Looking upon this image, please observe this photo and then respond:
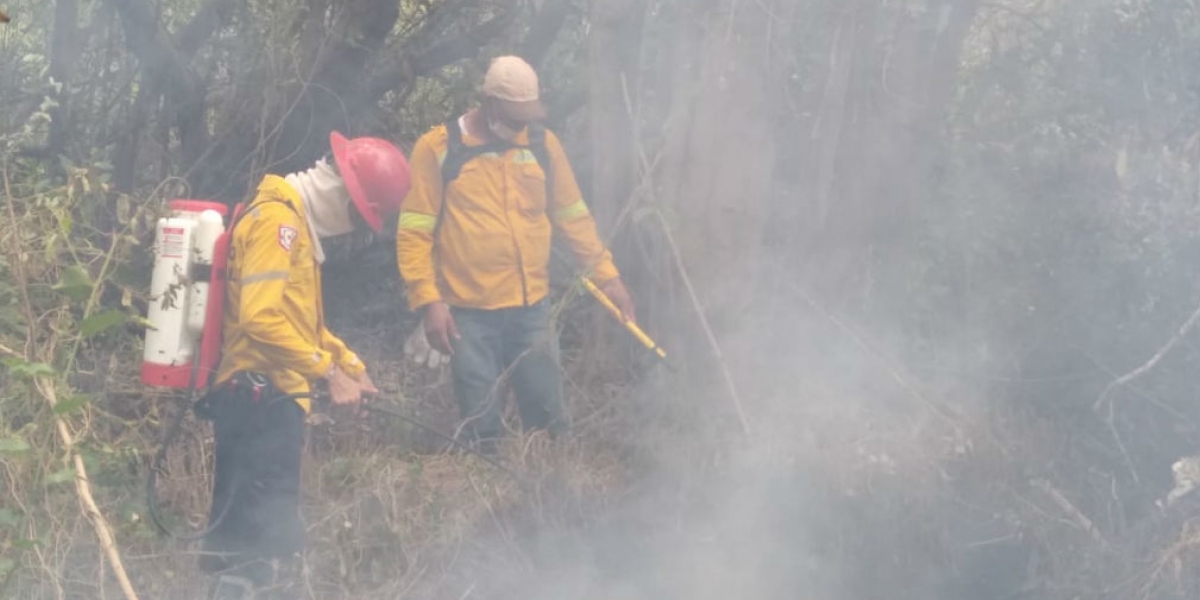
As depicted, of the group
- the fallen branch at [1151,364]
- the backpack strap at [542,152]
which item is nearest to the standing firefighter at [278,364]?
the backpack strap at [542,152]

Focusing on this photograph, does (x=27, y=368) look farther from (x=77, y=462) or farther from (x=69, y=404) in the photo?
(x=77, y=462)

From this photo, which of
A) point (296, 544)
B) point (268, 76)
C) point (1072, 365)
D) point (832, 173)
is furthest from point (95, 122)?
point (1072, 365)

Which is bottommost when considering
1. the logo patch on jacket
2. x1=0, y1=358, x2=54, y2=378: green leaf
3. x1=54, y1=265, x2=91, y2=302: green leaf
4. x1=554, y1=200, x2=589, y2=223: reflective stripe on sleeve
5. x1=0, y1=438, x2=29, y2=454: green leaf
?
x1=0, y1=438, x2=29, y2=454: green leaf

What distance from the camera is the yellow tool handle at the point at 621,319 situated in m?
5.86

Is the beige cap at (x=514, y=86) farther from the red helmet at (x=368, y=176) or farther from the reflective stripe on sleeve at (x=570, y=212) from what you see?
the red helmet at (x=368, y=176)

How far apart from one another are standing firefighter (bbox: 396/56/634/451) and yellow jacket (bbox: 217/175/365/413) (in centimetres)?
104

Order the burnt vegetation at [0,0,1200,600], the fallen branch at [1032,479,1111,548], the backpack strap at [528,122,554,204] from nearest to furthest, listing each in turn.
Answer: the burnt vegetation at [0,0,1200,600] < the fallen branch at [1032,479,1111,548] < the backpack strap at [528,122,554,204]

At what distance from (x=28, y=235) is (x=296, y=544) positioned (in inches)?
52.6

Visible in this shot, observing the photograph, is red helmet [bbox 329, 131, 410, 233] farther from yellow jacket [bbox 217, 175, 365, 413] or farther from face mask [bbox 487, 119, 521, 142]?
face mask [bbox 487, 119, 521, 142]

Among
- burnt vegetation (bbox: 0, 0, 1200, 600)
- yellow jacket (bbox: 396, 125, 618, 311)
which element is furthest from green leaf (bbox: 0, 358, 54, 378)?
yellow jacket (bbox: 396, 125, 618, 311)

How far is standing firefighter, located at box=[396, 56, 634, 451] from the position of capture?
18.6 feet

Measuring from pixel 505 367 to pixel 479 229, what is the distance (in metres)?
0.60

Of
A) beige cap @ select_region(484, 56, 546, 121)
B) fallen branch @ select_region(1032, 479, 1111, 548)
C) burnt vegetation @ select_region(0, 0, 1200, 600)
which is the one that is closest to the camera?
burnt vegetation @ select_region(0, 0, 1200, 600)

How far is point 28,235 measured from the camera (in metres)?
4.95
